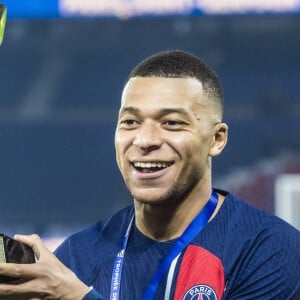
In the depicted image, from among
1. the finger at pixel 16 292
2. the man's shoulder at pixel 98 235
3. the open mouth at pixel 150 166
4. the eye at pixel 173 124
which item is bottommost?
the finger at pixel 16 292

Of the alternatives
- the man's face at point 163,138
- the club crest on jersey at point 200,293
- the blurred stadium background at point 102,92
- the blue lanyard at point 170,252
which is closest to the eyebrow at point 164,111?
the man's face at point 163,138

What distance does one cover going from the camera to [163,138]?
1.79 meters

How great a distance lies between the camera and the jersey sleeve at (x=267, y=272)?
1786 millimetres

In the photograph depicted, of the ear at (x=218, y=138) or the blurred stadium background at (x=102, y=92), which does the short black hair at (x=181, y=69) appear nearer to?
the ear at (x=218, y=138)

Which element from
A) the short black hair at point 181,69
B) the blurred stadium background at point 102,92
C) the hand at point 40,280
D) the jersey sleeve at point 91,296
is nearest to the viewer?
the hand at point 40,280

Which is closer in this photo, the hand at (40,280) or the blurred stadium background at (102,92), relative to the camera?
the hand at (40,280)

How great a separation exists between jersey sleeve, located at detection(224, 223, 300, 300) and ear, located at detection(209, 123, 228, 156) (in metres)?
0.21

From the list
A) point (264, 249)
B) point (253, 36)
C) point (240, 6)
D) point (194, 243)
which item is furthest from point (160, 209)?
point (253, 36)

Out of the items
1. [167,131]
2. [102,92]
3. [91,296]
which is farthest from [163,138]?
[102,92]

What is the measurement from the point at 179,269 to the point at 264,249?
0.58ft

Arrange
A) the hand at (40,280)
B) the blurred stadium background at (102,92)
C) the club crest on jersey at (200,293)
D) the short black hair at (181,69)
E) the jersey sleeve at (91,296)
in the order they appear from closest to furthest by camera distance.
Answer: the hand at (40,280)
the jersey sleeve at (91,296)
the club crest on jersey at (200,293)
the short black hair at (181,69)
the blurred stadium background at (102,92)

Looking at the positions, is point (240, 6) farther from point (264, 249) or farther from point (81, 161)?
point (264, 249)

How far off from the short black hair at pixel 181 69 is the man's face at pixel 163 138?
0.02 meters

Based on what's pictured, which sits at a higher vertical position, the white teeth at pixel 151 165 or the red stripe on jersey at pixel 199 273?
the white teeth at pixel 151 165
